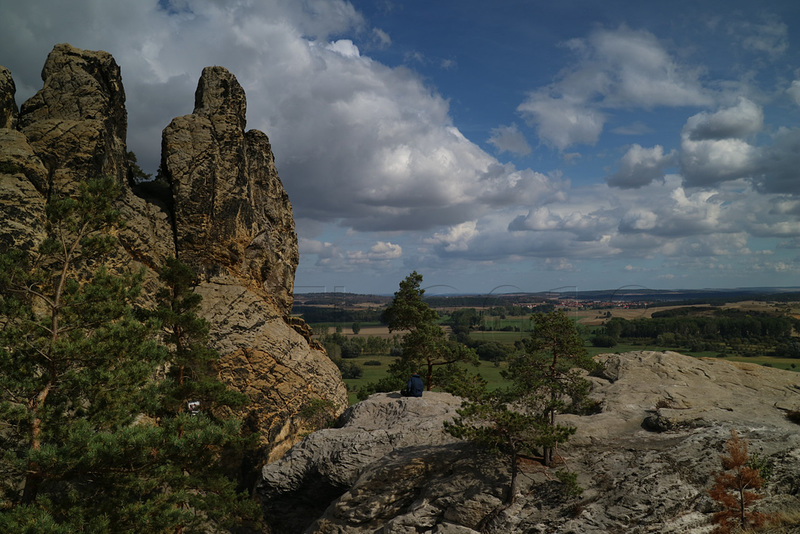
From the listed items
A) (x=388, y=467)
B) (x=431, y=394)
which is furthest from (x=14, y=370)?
(x=431, y=394)

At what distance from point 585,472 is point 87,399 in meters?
18.5

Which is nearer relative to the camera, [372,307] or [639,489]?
[639,489]

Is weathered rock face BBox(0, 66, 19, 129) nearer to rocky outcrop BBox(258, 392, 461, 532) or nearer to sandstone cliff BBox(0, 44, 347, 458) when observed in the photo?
sandstone cliff BBox(0, 44, 347, 458)

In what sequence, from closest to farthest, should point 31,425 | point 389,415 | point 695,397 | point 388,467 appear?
point 31,425, point 388,467, point 695,397, point 389,415

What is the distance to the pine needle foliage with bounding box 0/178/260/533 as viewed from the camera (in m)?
13.4

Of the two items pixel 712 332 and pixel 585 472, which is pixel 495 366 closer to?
pixel 712 332

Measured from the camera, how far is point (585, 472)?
A: 15.7m

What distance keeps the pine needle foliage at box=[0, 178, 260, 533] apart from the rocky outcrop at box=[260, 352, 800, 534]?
23.2 ft

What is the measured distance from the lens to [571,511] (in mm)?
14031

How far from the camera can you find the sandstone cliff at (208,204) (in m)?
32.1

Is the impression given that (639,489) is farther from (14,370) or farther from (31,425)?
(14,370)

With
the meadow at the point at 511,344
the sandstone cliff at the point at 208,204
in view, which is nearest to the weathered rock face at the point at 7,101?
the sandstone cliff at the point at 208,204

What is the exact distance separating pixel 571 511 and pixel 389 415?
42.5ft

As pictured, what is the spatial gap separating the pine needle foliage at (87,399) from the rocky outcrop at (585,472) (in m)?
7.07
